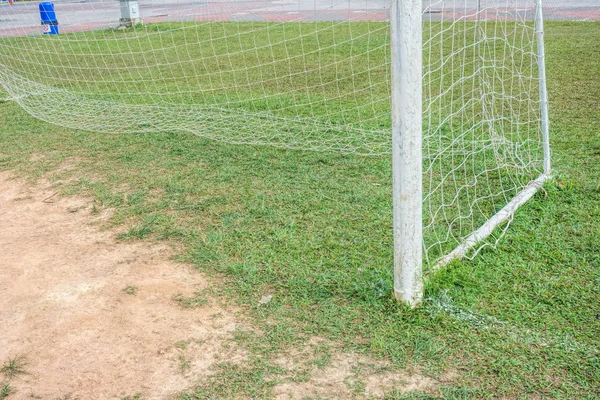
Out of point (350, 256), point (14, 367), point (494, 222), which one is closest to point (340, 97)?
point (494, 222)

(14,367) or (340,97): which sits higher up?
(340,97)

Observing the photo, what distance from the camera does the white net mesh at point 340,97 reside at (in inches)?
171

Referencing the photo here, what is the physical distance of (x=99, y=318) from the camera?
9.77 ft

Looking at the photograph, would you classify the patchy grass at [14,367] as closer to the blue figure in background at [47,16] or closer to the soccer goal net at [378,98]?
the soccer goal net at [378,98]

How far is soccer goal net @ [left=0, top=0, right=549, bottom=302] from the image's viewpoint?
3.38 meters

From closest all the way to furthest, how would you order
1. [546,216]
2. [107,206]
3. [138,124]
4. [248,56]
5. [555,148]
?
[546,216]
[107,206]
[555,148]
[138,124]
[248,56]

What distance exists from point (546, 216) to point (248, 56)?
743cm

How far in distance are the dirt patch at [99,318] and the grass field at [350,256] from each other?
16cm

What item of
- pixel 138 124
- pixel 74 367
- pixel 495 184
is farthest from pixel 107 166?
pixel 495 184

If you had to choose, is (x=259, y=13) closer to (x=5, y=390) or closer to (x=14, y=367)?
(x=14, y=367)

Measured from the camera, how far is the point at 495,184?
14.4 feet

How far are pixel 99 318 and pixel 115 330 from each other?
6.1 inches

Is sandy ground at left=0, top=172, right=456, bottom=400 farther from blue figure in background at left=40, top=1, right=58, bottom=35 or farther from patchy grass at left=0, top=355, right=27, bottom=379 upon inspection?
blue figure in background at left=40, top=1, right=58, bottom=35

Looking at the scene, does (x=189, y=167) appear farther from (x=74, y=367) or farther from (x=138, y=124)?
(x=74, y=367)
